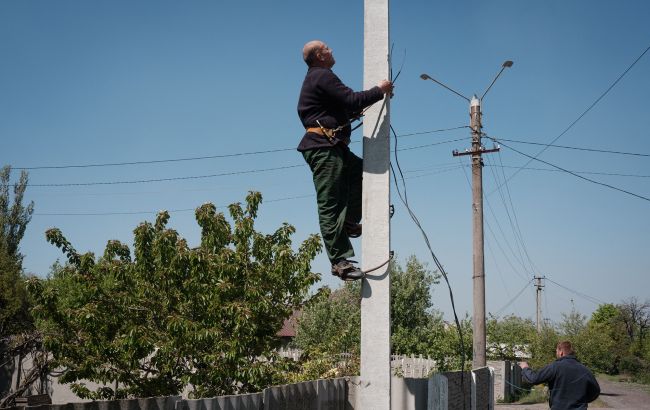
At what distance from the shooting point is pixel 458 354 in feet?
63.3

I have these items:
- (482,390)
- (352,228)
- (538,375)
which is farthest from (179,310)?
(352,228)

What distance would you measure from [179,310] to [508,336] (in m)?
28.6

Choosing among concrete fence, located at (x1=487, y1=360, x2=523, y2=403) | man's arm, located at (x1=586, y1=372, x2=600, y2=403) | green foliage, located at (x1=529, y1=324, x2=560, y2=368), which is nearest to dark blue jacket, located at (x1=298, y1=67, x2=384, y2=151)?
man's arm, located at (x1=586, y1=372, x2=600, y2=403)

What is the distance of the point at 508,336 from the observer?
114 feet

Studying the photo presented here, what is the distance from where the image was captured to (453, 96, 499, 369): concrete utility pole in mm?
15617

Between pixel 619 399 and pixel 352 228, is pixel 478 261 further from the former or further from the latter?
pixel 352 228

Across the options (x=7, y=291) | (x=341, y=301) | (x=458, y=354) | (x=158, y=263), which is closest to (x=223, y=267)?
(x=158, y=263)

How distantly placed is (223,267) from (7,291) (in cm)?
2257

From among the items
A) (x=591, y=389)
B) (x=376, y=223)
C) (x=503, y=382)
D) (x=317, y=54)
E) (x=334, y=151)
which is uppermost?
(x=317, y=54)

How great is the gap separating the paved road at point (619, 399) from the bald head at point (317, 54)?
56.7 ft

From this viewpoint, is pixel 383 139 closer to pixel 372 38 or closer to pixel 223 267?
pixel 372 38

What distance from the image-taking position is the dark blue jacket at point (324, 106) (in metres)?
3.62

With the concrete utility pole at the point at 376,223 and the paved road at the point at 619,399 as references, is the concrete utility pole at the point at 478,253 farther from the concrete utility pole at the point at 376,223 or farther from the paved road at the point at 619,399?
the concrete utility pole at the point at 376,223

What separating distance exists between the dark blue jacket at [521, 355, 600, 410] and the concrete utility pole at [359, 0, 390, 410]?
430cm
